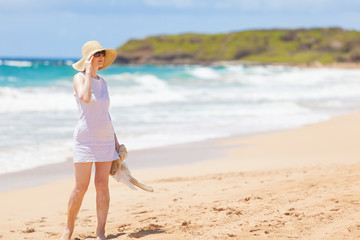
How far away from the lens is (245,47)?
150 m

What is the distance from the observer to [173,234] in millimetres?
4879

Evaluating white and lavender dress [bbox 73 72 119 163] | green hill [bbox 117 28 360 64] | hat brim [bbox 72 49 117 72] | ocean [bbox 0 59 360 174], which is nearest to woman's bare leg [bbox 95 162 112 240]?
white and lavender dress [bbox 73 72 119 163]

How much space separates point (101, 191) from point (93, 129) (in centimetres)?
61

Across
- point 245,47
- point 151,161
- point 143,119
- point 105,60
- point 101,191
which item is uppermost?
point 245,47

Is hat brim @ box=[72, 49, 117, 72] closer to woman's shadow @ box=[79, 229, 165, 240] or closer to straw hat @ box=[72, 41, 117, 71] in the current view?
straw hat @ box=[72, 41, 117, 71]

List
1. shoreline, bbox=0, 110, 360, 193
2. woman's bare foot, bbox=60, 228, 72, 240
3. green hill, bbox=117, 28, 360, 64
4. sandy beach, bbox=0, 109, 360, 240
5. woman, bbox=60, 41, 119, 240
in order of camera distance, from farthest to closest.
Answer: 1. green hill, bbox=117, 28, 360, 64
2. shoreline, bbox=0, 110, 360, 193
3. sandy beach, bbox=0, 109, 360, 240
4. woman's bare foot, bbox=60, 228, 72, 240
5. woman, bbox=60, 41, 119, 240

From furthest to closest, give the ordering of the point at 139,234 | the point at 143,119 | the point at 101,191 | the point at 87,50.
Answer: the point at 143,119
the point at 139,234
the point at 101,191
the point at 87,50

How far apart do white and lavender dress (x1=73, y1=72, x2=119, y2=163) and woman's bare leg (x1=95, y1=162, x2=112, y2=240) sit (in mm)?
125

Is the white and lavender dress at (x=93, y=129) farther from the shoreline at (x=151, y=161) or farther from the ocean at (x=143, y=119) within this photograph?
the ocean at (x=143, y=119)

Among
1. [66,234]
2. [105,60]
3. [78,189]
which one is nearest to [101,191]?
[78,189]

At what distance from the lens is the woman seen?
4504 millimetres

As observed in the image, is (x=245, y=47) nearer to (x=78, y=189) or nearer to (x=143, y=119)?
(x=143, y=119)

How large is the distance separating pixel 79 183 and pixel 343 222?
237 cm

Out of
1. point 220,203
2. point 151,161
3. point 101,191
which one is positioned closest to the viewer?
point 101,191
